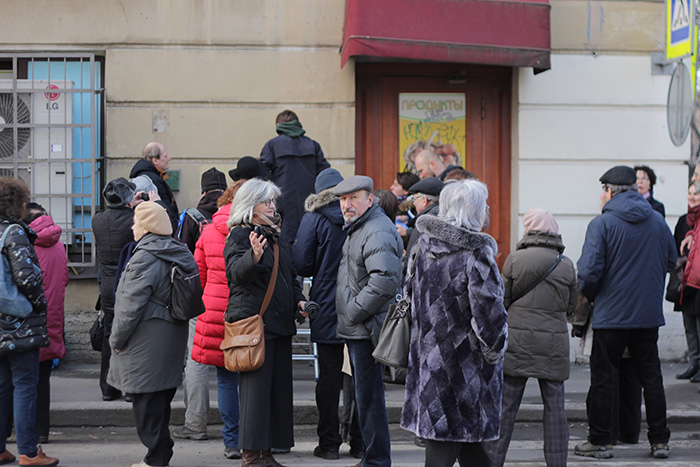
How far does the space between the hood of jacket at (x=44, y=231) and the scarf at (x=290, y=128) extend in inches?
100.0

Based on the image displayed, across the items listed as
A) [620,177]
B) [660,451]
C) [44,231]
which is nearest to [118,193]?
[44,231]

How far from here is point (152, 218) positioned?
235 inches

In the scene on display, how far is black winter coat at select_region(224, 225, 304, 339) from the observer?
5.88 m

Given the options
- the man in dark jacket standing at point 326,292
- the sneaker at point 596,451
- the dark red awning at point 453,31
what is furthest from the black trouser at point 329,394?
the dark red awning at point 453,31

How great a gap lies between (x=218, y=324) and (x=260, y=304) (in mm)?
673

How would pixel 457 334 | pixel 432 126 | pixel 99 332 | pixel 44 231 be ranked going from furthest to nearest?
1. pixel 432 126
2. pixel 99 332
3. pixel 44 231
4. pixel 457 334

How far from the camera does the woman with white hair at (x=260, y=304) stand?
5.95 meters

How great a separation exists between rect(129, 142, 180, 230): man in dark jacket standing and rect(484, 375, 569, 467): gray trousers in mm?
4063

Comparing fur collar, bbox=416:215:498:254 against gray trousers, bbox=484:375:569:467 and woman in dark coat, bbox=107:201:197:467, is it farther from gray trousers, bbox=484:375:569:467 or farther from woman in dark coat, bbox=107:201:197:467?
woman in dark coat, bbox=107:201:197:467

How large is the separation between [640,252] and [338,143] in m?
4.08

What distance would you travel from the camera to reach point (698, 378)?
927cm

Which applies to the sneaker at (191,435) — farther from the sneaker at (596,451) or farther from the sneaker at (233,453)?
the sneaker at (596,451)

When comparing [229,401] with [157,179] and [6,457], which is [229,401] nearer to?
[6,457]

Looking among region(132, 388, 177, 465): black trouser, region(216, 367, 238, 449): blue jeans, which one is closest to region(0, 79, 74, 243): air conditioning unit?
region(216, 367, 238, 449): blue jeans
